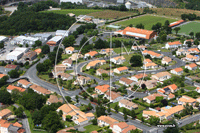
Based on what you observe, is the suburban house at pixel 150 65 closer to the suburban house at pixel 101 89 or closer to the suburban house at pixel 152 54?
the suburban house at pixel 152 54

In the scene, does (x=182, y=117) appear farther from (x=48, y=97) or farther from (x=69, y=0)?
(x=69, y=0)

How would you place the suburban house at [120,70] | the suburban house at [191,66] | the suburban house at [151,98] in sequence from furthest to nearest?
the suburban house at [191,66] < the suburban house at [120,70] < the suburban house at [151,98]

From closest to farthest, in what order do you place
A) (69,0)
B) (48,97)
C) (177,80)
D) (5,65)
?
1. (48,97)
2. (177,80)
3. (5,65)
4. (69,0)

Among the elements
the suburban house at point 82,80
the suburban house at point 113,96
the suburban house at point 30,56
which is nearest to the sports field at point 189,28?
the suburban house at point 82,80

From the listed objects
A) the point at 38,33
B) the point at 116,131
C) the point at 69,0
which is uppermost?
the point at 69,0

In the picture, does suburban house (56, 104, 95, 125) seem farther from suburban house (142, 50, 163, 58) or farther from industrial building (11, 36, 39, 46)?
industrial building (11, 36, 39, 46)

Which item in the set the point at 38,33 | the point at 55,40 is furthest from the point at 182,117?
the point at 38,33

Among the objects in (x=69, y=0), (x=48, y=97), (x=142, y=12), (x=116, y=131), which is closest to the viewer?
(x=116, y=131)
